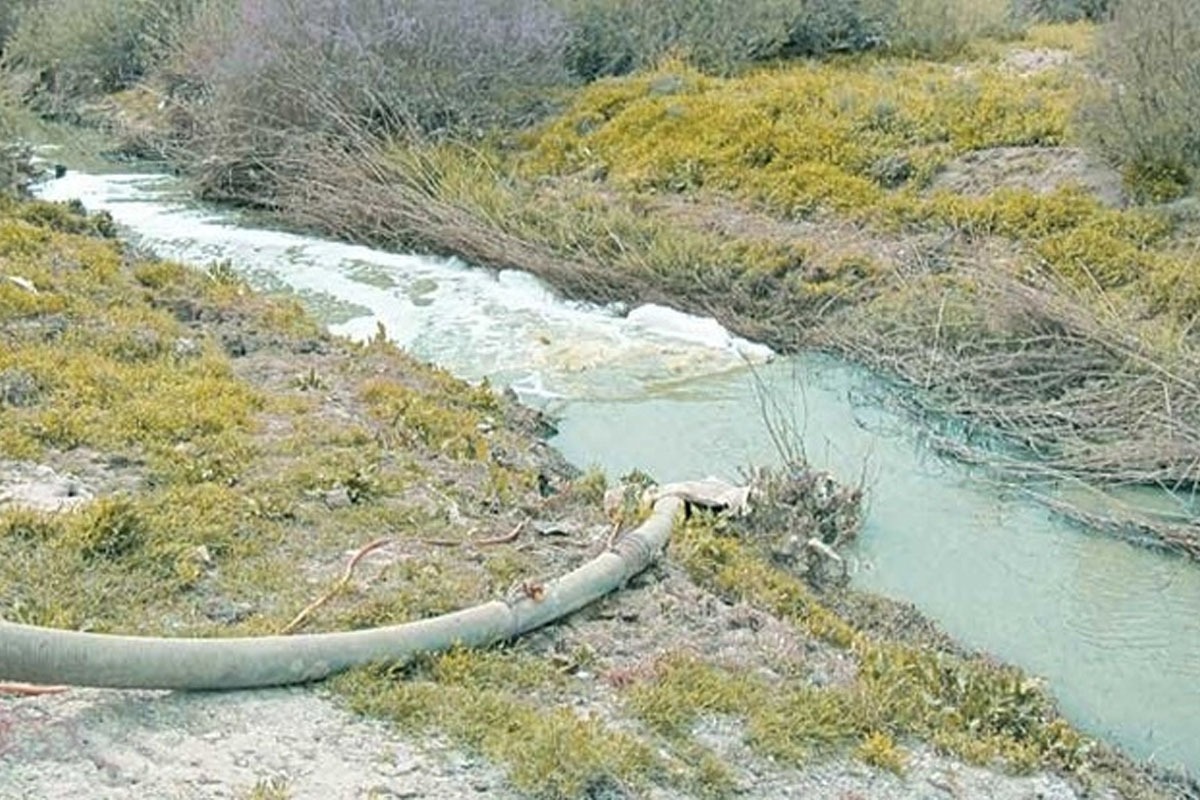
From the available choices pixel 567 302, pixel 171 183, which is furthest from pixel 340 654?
pixel 171 183

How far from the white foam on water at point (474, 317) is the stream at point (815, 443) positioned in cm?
3

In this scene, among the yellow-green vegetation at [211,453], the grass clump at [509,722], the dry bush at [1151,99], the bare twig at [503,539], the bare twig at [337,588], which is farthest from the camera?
the dry bush at [1151,99]

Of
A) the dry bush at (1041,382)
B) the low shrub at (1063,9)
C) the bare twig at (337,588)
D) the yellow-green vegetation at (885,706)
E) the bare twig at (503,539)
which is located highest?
the bare twig at (337,588)

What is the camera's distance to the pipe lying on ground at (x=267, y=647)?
4617 millimetres

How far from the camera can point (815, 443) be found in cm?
1042

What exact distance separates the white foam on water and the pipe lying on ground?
528 centimetres

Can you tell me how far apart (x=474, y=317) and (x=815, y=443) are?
14.4ft

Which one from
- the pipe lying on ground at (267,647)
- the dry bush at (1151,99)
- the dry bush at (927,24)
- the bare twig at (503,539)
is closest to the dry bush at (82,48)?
the dry bush at (927,24)

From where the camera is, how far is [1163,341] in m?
10.7

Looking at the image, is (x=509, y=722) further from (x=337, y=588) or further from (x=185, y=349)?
(x=185, y=349)

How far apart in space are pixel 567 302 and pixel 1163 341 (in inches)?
229

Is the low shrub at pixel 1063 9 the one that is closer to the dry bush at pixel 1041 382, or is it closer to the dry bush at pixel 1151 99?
the dry bush at pixel 1151 99

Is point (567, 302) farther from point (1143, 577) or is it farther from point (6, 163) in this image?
point (1143, 577)

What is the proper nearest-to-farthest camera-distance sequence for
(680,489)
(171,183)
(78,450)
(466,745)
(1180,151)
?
(466,745) → (78,450) → (680,489) → (1180,151) → (171,183)
